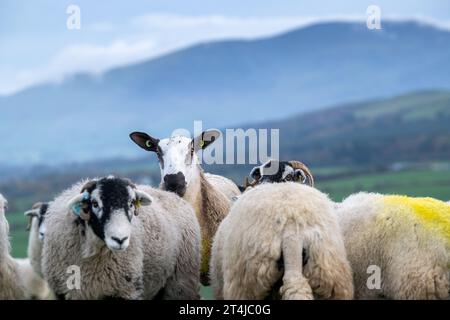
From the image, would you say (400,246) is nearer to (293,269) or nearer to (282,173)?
(293,269)

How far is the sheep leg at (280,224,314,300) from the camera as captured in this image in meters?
9.34

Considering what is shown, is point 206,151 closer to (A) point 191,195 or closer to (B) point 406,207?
(A) point 191,195

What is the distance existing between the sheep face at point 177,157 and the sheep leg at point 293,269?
431 centimetres

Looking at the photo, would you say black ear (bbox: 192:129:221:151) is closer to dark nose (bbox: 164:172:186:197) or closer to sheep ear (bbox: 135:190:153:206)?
dark nose (bbox: 164:172:186:197)

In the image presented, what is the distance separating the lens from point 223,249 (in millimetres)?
10664

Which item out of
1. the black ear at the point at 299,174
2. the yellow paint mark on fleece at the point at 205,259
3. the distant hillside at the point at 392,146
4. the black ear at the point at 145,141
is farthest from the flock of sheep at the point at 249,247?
the distant hillside at the point at 392,146

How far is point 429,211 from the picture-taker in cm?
1102

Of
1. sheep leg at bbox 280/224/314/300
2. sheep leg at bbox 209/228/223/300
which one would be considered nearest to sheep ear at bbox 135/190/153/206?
sheep leg at bbox 209/228/223/300

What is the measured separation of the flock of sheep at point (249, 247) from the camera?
9.73m

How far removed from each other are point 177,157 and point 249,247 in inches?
170

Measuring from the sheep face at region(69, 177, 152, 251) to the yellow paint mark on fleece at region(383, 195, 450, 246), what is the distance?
11.7 feet

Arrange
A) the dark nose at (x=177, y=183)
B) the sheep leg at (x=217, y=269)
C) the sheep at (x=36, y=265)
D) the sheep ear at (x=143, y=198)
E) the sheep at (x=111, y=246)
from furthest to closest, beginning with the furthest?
the sheep at (x=36, y=265)
the dark nose at (x=177, y=183)
the sheep ear at (x=143, y=198)
the sheep leg at (x=217, y=269)
the sheep at (x=111, y=246)

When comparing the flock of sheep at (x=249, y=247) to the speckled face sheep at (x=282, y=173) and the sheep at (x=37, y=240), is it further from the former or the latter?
the sheep at (x=37, y=240)

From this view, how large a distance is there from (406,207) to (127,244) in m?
3.75
